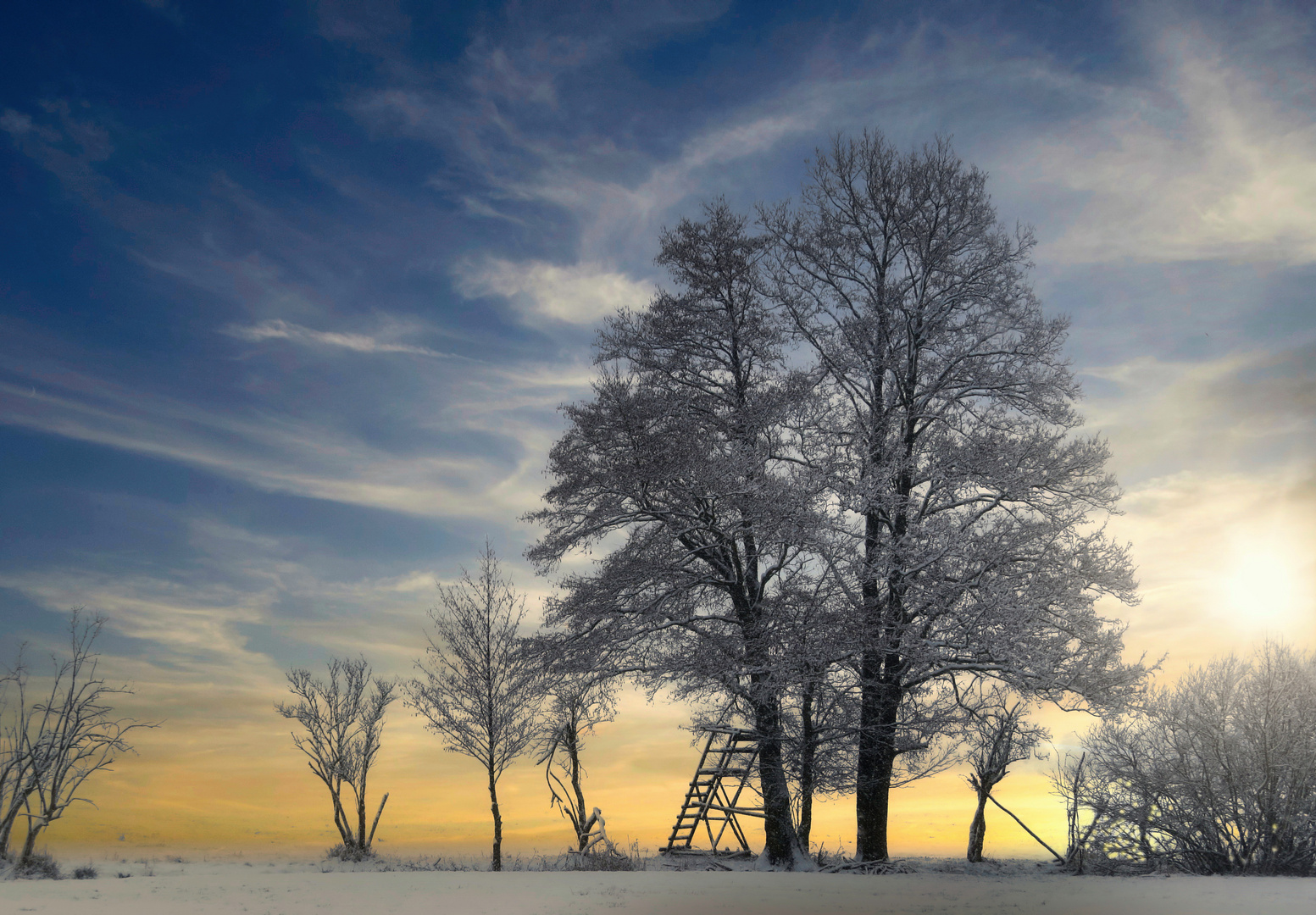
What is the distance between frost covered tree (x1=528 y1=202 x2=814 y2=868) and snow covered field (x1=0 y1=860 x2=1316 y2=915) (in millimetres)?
3556

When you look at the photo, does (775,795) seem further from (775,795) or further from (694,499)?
(694,499)

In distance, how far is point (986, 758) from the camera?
1898 cm

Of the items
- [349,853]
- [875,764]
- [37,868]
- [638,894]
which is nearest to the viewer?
[638,894]

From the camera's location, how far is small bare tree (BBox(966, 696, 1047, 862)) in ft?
52.5

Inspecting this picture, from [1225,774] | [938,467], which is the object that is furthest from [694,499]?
[1225,774]

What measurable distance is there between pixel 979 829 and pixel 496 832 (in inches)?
419

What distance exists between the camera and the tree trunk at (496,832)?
1671 cm

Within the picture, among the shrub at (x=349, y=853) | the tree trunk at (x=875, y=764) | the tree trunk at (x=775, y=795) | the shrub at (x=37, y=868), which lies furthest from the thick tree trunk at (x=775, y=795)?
the shrub at (x=37, y=868)

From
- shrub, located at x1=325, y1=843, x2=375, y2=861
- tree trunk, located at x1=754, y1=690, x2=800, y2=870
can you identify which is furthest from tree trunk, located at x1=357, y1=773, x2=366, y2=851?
tree trunk, located at x1=754, y1=690, x2=800, y2=870

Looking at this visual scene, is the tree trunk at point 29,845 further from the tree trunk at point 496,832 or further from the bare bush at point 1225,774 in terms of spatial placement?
the bare bush at point 1225,774

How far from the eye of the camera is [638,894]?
11.0 metres

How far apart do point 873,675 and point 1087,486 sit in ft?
17.6

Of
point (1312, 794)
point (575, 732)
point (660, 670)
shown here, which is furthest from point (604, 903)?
point (1312, 794)

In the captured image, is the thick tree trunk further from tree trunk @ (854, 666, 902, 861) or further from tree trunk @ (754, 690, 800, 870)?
tree trunk @ (854, 666, 902, 861)
